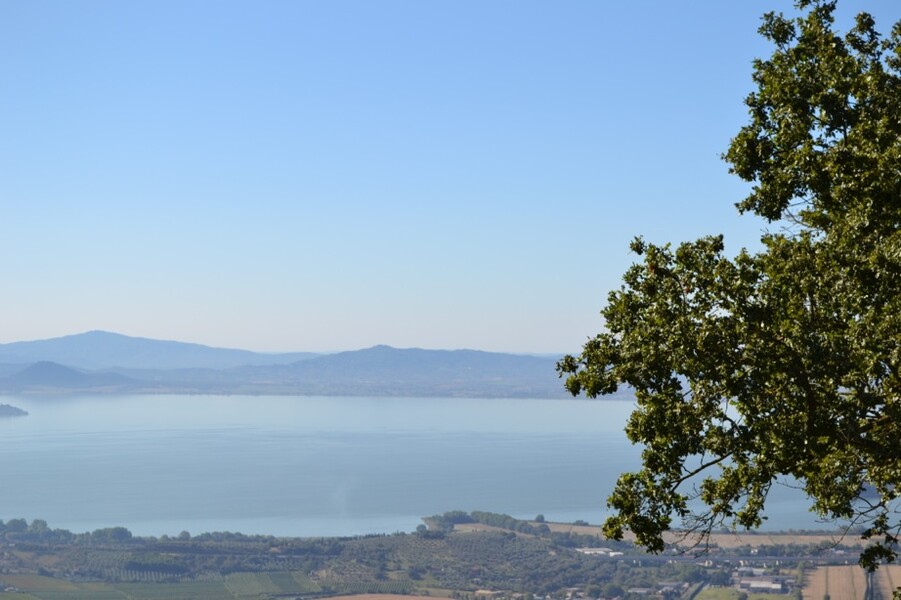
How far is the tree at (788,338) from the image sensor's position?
8.39 m

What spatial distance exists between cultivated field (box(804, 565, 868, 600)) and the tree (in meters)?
36.3

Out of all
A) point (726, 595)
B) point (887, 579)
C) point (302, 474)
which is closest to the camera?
point (887, 579)

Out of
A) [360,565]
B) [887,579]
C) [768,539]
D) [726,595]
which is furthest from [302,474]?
[887,579]

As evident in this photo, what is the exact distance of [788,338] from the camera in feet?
27.7

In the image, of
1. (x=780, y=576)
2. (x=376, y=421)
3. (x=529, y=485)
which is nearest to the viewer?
(x=780, y=576)

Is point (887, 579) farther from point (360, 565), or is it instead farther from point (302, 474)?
point (302, 474)

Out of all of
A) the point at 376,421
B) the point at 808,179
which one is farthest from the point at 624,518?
the point at 376,421

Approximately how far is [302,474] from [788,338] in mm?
112888

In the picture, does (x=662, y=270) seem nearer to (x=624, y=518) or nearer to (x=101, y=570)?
(x=624, y=518)

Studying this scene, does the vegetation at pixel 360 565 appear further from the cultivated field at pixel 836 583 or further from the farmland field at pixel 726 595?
the cultivated field at pixel 836 583

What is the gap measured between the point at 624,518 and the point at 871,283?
2.85m

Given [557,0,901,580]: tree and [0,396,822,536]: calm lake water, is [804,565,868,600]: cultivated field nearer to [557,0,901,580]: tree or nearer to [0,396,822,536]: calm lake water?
[0,396,822,536]: calm lake water

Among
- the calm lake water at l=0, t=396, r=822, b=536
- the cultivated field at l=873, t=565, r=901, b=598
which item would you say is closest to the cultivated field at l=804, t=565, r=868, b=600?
the cultivated field at l=873, t=565, r=901, b=598

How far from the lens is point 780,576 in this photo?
5075cm
